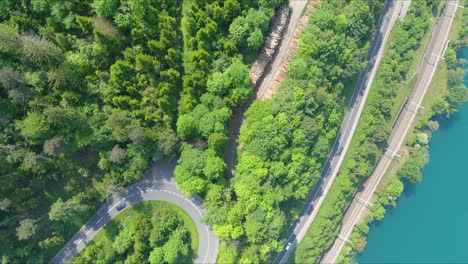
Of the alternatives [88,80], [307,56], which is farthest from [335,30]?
[88,80]

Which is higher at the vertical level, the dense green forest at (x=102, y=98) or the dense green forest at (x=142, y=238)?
the dense green forest at (x=102, y=98)

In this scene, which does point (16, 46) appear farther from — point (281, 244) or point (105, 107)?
point (281, 244)

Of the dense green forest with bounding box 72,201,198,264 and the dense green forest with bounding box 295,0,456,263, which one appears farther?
the dense green forest with bounding box 295,0,456,263

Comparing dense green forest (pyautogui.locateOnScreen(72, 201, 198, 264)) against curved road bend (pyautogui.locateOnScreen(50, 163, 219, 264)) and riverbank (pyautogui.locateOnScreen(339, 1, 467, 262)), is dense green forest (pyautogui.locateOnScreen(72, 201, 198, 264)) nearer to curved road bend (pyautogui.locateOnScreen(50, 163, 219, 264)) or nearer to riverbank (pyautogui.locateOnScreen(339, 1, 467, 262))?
curved road bend (pyautogui.locateOnScreen(50, 163, 219, 264))

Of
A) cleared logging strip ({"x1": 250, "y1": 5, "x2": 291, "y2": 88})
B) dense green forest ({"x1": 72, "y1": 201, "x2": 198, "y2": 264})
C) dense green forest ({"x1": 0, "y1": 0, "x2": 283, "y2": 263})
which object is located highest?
cleared logging strip ({"x1": 250, "y1": 5, "x2": 291, "y2": 88})

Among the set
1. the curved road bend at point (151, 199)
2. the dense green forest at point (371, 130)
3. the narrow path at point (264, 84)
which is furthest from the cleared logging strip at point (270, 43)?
the dense green forest at point (371, 130)

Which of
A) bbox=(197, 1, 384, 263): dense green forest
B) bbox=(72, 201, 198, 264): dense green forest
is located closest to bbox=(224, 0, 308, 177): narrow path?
bbox=(197, 1, 384, 263): dense green forest

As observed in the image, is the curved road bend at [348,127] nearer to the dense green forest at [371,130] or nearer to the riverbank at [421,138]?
the dense green forest at [371,130]

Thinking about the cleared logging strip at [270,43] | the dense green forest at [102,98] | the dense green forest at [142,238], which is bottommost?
the dense green forest at [142,238]
